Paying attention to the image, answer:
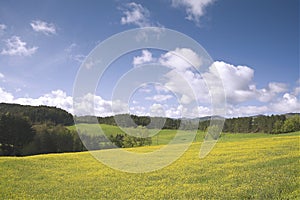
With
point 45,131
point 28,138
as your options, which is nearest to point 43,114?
point 45,131

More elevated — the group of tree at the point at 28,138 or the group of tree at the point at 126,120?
the group of tree at the point at 126,120

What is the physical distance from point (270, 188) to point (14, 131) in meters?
53.3

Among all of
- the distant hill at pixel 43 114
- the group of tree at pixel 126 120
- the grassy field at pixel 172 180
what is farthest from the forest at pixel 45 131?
the grassy field at pixel 172 180

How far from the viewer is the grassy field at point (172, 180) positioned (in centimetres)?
1510

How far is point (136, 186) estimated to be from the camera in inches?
680

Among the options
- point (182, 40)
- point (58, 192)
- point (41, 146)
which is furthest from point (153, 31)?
point (41, 146)

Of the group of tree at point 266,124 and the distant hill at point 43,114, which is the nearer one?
the distant hill at point 43,114

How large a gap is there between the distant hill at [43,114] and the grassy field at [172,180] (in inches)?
2243

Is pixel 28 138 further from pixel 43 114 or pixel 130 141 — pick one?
pixel 130 141

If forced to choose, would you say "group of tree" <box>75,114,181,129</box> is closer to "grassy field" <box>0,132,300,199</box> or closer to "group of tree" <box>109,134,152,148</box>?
"grassy field" <box>0,132,300,199</box>

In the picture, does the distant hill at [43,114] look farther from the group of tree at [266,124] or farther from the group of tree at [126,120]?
the group of tree at [266,124]

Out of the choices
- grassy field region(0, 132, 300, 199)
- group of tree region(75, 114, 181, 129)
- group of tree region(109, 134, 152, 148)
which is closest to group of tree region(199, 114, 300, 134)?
group of tree region(109, 134, 152, 148)

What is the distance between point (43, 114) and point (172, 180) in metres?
71.0

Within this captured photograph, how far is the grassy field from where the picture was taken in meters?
15.1
